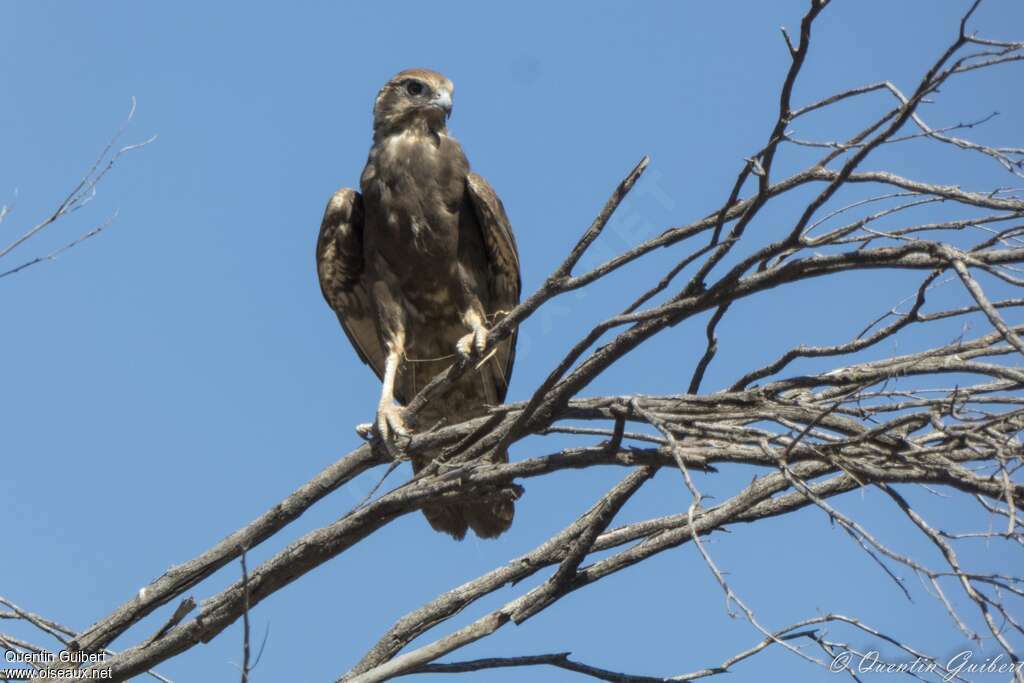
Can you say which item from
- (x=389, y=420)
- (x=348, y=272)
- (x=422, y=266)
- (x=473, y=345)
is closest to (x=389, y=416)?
(x=389, y=420)

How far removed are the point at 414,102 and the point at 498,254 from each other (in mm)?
1111

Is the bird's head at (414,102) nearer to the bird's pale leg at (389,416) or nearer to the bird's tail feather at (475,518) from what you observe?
the bird's pale leg at (389,416)

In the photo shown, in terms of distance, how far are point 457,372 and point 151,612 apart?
4.81ft

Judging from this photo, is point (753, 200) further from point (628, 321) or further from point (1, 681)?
point (1, 681)

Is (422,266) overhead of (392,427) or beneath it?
overhead

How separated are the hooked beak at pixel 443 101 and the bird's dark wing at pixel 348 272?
68 cm

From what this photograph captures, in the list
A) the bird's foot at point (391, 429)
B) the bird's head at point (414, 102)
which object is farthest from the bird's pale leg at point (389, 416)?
the bird's head at point (414, 102)

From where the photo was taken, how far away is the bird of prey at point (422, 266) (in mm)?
6105

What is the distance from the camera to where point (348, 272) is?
642 centimetres

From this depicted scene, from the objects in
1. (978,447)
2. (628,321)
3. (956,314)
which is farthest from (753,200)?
(978,447)

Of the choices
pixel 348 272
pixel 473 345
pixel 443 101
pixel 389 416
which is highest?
pixel 443 101

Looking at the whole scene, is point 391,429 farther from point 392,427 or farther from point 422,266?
point 422,266

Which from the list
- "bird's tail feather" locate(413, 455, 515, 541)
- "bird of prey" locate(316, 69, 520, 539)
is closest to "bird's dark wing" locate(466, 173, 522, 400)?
"bird of prey" locate(316, 69, 520, 539)

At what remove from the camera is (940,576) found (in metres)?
2.92
